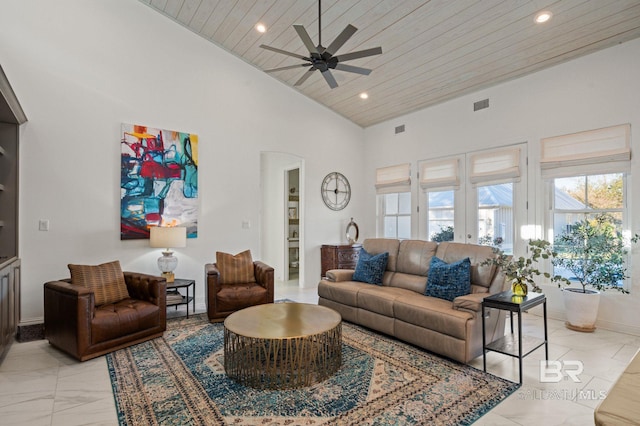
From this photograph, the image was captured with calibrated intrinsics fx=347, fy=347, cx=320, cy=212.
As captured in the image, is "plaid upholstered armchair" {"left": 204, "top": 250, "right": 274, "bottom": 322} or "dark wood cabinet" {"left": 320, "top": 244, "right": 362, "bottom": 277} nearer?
"plaid upholstered armchair" {"left": 204, "top": 250, "right": 274, "bottom": 322}

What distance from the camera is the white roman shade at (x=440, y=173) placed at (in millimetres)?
5523

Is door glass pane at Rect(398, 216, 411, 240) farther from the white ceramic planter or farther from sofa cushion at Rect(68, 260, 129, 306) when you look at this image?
sofa cushion at Rect(68, 260, 129, 306)

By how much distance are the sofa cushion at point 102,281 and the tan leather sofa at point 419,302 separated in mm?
2371

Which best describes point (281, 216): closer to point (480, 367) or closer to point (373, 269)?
point (373, 269)

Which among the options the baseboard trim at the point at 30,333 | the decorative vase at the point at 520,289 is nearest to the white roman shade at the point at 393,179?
the decorative vase at the point at 520,289

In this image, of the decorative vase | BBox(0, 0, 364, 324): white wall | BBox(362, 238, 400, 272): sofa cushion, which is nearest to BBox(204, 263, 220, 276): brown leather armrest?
BBox(0, 0, 364, 324): white wall

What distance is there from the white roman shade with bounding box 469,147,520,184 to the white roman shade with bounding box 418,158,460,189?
259 millimetres

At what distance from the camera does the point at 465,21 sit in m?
3.78

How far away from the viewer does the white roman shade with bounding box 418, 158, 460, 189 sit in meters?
5.52

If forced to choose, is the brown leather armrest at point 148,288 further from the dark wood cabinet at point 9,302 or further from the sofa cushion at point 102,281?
the dark wood cabinet at point 9,302

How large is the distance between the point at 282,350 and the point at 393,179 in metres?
4.55

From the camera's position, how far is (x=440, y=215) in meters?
5.81

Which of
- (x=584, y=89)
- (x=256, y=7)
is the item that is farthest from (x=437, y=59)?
(x=256, y=7)

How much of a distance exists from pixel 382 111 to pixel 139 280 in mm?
4798
